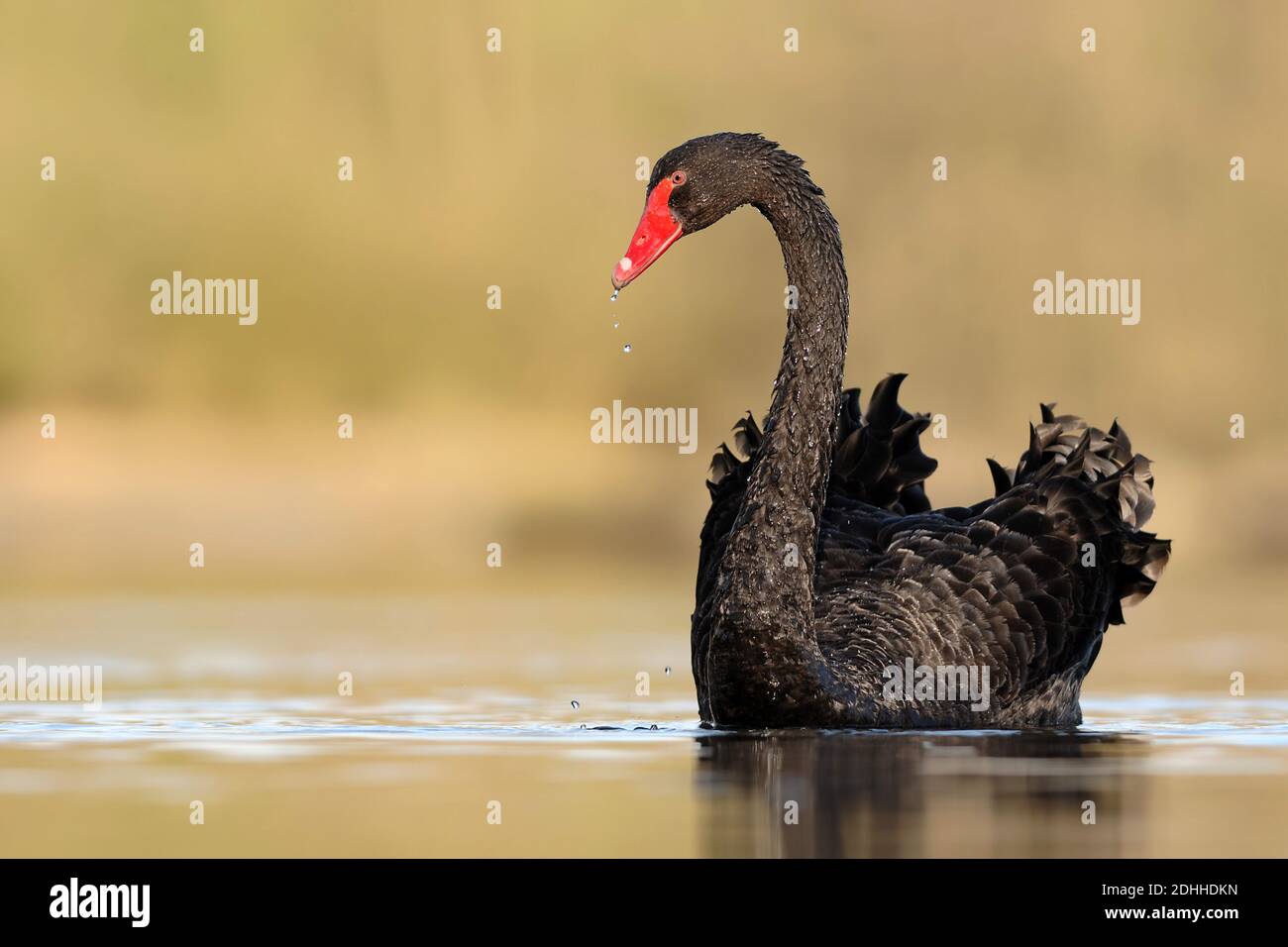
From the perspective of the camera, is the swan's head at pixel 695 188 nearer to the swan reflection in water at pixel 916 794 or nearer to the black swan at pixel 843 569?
the black swan at pixel 843 569

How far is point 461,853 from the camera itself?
661 cm

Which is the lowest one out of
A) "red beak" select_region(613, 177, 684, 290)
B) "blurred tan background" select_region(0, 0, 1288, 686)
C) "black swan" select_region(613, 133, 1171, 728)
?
"black swan" select_region(613, 133, 1171, 728)

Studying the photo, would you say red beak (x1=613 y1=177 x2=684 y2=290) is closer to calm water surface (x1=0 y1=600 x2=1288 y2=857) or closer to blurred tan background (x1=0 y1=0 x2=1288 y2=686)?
calm water surface (x1=0 y1=600 x2=1288 y2=857)

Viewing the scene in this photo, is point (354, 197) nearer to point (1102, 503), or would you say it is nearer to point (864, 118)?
point (864, 118)

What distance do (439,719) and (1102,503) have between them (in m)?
3.13

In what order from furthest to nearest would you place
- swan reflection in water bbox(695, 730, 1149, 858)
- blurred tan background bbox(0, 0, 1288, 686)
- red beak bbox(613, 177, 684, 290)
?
blurred tan background bbox(0, 0, 1288, 686)
red beak bbox(613, 177, 684, 290)
swan reflection in water bbox(695, 730, 1149, 858)

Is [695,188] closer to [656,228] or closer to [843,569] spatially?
[656,228]

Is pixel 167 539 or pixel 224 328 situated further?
pixel 224 328

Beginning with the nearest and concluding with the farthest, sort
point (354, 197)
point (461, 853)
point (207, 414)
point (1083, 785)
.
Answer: point (461, 853), point (1083, 785), point (207, 414), point (354, 197)

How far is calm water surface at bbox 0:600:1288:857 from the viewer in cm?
682

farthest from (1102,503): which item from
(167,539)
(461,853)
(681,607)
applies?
(167,539)

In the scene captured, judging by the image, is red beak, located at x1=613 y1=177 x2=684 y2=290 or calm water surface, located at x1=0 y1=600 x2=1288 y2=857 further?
red beak, located at x1=613 y1=177 x2=684 y2=290

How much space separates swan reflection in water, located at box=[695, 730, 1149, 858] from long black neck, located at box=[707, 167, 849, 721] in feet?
1.11

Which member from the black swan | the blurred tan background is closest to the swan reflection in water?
the black swan
